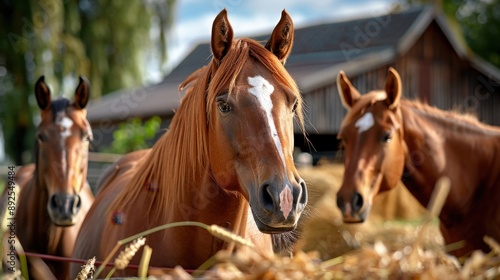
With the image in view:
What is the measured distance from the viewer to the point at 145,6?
54.7 feet

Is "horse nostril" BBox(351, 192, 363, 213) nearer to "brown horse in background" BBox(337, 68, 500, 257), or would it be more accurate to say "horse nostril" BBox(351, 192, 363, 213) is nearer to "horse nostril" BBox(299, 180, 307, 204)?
"brown horse in background" BBox(337, 68, 500, 257)

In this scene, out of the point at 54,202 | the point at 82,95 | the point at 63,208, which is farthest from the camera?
the point at 82,95

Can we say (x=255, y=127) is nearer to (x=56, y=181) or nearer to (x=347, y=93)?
(x=56, y=181)

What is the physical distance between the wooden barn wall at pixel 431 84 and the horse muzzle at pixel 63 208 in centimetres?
1123

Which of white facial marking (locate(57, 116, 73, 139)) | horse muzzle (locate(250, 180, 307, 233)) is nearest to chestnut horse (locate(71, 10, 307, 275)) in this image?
horse muzzle (locate(250, 180, 307, 233))

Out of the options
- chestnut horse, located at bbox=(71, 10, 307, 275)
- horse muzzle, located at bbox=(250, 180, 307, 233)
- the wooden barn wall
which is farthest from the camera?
the wooden barn wall

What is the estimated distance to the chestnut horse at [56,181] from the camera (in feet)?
12.8

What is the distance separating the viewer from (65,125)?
4137 millimetres

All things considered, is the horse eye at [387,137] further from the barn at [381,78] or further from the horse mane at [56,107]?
the barn at [381,78]

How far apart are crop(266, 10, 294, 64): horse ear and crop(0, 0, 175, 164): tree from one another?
38.4 feet

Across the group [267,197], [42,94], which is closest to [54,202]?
[42,94]

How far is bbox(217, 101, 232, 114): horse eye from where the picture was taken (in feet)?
7.70

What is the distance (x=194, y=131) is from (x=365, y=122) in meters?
1.98

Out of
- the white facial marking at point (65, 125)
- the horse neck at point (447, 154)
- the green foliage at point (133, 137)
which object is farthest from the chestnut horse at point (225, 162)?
the green foliage at point (133, 137)
